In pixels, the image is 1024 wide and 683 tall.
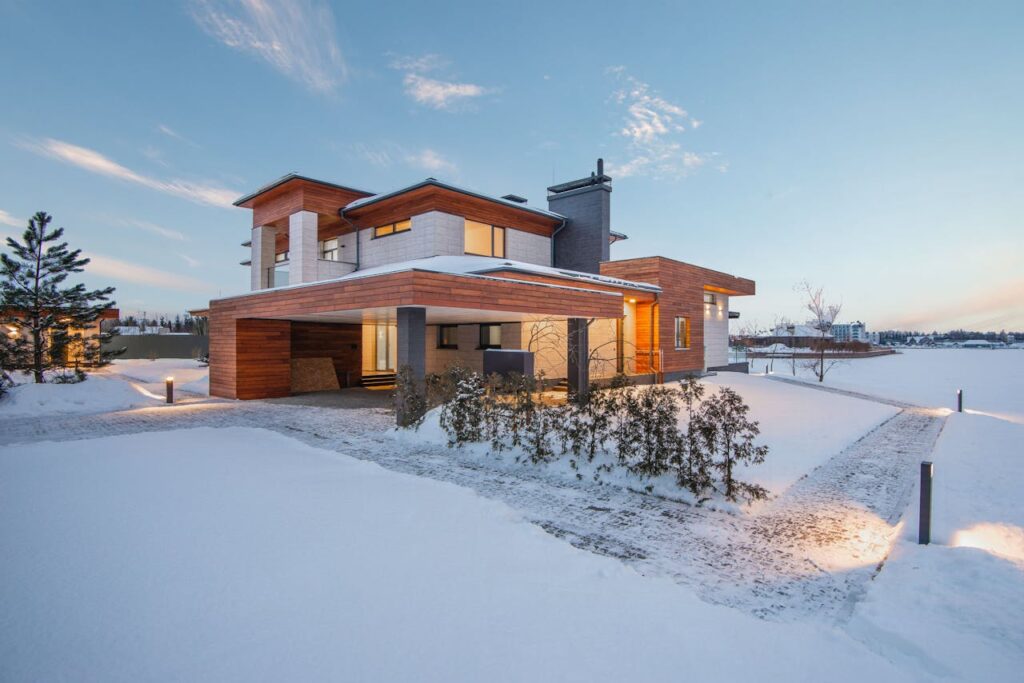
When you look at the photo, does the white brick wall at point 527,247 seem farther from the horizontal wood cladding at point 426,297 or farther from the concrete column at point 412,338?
the concrete column at point 412,338

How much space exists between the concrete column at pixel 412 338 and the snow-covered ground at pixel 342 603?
16.1 ft

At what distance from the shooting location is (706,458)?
21.7ft

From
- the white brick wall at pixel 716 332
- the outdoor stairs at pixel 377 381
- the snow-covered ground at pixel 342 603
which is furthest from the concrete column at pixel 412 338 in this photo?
the white brick wall at pixel 716 332

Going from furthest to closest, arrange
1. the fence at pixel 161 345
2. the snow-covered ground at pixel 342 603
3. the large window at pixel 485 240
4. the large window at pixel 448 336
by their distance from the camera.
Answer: the fence at pixel 161 345 < the large window at pixel 448 336 < the large window at pixel 485 240 < the snow-covered ground at pixel 342 603

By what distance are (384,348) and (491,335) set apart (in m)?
6.48

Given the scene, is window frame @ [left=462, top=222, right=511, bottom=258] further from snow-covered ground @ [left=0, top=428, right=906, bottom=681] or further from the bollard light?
the bollard light

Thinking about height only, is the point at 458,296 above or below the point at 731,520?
above

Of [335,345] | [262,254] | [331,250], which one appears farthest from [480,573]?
[262,254]

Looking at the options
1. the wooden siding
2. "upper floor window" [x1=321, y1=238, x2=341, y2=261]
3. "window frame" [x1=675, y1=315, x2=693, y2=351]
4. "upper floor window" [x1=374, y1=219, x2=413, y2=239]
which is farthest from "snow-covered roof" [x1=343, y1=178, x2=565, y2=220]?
"window frame" [x1=675, y1=315, x2=693, y2=351]

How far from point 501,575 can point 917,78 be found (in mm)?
15853

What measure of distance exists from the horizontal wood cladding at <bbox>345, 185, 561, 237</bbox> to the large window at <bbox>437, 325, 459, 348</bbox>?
4734mm

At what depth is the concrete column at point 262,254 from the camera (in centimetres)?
2130

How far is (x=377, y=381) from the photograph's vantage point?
20266 mm

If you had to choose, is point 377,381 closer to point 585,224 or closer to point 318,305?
point 318,305
